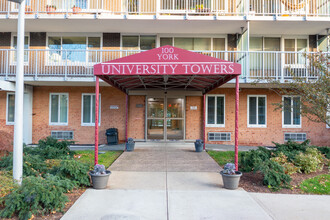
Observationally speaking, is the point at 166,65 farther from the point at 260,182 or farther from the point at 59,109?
the point at 59,109

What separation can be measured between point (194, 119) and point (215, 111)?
1.24 meters

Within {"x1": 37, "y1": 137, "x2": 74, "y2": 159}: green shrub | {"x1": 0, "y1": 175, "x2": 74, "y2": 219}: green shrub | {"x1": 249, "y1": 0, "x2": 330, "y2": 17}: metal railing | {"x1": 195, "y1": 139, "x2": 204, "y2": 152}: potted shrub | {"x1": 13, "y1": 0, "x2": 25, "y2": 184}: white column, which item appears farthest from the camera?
{"x1": 249, "y1": 0, "x2": 330, "y2": 17}: metal railing

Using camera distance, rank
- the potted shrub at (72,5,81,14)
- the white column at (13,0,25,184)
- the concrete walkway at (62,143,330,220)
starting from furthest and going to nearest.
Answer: the potted shrub at (72,5,81,14) < the white column at (13,0,25,184) < the concrete walkway at (62,143,330,220)

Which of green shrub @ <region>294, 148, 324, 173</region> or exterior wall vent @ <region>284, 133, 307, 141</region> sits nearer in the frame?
green shrub @ <region>294, 148, 324, 173</region>

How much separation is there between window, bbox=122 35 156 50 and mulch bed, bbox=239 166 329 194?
898 cm

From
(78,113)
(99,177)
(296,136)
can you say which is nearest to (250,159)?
(99,177)

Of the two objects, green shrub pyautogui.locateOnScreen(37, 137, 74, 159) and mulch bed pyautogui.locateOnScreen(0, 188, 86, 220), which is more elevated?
green shrub pyautogui.locateOnScreen(37, 137, 74, 159)

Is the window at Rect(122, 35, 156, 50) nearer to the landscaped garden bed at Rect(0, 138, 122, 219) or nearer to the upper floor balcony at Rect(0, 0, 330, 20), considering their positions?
the upper floor balcony at Rect(0, 0, 330, 20)

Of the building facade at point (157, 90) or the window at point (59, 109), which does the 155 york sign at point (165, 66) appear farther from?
A: the window at point (59, 109)

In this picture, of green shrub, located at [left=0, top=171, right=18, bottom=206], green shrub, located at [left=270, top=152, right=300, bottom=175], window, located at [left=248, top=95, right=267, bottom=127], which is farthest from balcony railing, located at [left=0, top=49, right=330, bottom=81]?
green shrub, located at [left=0, top=171, right=18, bottom=206]

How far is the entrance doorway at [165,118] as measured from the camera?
12.9 metres

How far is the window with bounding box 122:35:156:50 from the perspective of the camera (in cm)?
1288

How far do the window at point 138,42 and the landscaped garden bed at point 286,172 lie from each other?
7.81 metres

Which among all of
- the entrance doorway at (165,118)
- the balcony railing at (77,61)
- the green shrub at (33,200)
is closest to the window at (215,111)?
the entrance doorway at (165,118)
